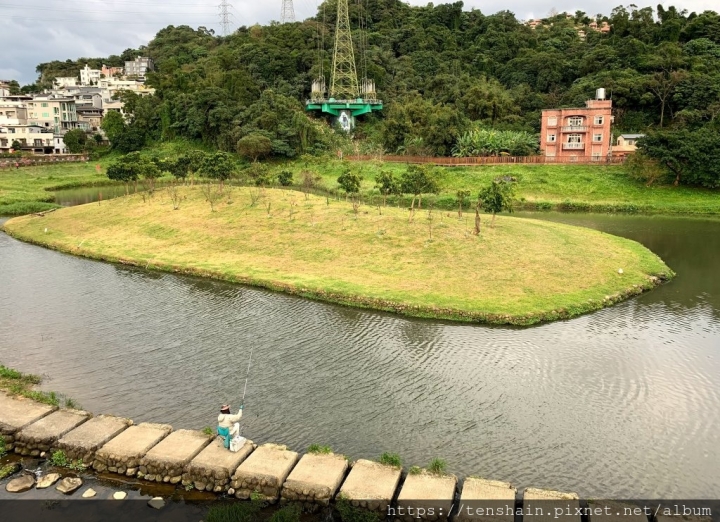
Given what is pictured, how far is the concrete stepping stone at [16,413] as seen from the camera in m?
14.8

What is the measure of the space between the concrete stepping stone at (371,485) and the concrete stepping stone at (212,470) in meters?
2.88

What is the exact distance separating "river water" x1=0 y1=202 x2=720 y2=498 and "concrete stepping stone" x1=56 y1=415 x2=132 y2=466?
1.11 meters

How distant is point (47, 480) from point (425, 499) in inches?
371

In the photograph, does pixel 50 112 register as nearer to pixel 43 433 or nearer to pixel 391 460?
pixel 43 433

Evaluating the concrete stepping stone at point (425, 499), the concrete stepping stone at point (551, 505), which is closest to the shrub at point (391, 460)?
the concrete stepping stone at point (425, 499)

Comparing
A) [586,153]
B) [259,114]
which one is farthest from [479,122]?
[259,114]

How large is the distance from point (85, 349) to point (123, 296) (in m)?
7.23

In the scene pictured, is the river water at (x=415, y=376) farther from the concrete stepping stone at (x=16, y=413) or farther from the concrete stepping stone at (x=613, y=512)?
the concrete stepping stone at (x=16, y=413)

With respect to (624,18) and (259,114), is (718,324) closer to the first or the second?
(259,114)

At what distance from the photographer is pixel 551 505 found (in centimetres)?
1191

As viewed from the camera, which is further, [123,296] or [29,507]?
[123,296]

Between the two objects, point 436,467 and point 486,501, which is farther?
point 436,467

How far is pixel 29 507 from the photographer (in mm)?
12352

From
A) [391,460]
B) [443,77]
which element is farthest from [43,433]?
[443,77]
